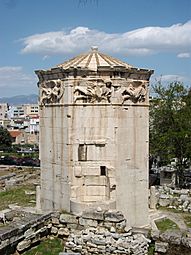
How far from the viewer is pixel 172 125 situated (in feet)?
91.5

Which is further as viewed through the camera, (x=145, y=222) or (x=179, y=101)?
(x=179, y=101)

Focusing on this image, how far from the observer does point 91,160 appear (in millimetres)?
13406

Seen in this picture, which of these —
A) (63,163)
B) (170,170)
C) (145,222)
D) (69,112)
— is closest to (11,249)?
(63,163)

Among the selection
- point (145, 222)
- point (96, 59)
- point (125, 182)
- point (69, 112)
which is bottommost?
point (145, 222)

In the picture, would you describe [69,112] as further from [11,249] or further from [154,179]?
[154,179]

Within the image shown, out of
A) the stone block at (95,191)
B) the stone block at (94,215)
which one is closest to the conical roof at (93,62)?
the stone block at (95,191)

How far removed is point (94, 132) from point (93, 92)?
136 centimetres

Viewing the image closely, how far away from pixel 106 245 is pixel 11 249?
2519 mm

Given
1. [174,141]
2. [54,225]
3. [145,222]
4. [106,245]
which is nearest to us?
[106,245]

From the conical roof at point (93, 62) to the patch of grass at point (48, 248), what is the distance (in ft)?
18.5

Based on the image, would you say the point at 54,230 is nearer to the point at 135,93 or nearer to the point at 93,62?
the point at 135,93

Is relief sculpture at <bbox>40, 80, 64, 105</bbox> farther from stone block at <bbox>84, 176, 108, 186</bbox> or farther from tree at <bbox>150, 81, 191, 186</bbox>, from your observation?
tree at <bbox>150, 81, 191, 186</bbox>

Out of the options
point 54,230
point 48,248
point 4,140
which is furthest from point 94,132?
point 4,140

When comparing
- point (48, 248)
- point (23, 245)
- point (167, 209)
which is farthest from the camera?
point (167, 209)
